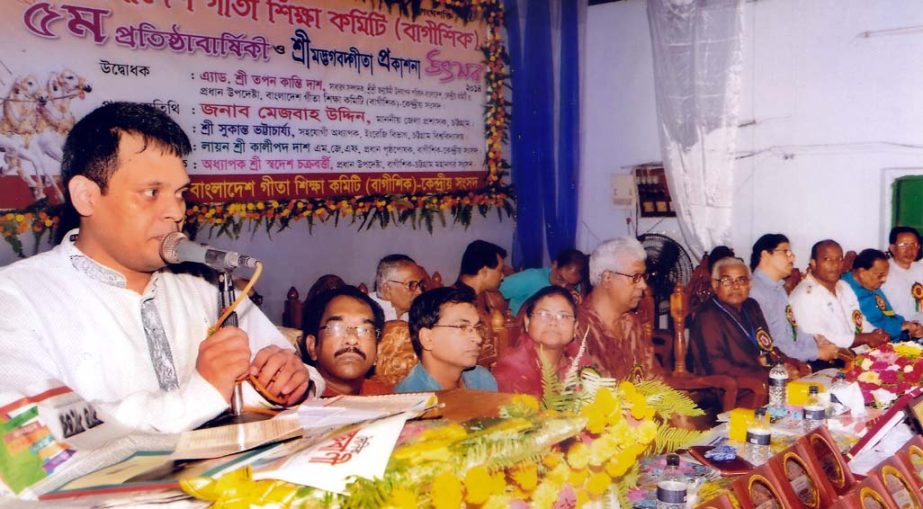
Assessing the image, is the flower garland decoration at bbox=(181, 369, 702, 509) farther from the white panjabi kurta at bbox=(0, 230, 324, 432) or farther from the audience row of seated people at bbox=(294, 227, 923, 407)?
the audience row of seated people at bbox=(294, 227, 923, 407)

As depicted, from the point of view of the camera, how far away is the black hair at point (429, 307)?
3301 mm

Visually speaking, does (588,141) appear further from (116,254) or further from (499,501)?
(499,501)

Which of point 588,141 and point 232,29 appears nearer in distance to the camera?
point 232,29

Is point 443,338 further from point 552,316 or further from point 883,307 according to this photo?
point 883,307

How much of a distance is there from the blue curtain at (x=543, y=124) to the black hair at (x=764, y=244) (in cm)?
118

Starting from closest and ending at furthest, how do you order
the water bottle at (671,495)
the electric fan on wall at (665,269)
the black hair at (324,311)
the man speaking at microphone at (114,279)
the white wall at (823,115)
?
the man speaking at microphone at (114,279) → the water bottle at (671,495) → the black hair at (324,311) → the white wall at (823,115) → the electric fan on wall at (665,269)

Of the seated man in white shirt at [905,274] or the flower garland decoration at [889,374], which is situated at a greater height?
the seated man in white shirt at [905,274]

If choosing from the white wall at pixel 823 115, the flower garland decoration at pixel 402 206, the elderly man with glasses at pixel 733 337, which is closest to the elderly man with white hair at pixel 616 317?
the elderly man with glasses at pixel 733 337

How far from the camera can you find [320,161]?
5.09m

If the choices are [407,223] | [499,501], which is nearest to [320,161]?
[407,223]

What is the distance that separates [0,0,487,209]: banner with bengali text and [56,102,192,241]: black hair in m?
2.03

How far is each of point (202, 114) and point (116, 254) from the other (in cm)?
264

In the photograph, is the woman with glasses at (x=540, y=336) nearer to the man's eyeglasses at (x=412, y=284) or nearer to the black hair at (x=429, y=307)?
the black hair at (x=429, y=307)

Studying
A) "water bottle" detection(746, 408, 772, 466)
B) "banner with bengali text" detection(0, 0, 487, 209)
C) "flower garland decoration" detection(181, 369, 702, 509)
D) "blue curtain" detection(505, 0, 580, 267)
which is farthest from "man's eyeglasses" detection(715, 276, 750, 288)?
"flower garland decoration" detection(181, 369, 702, 509)
